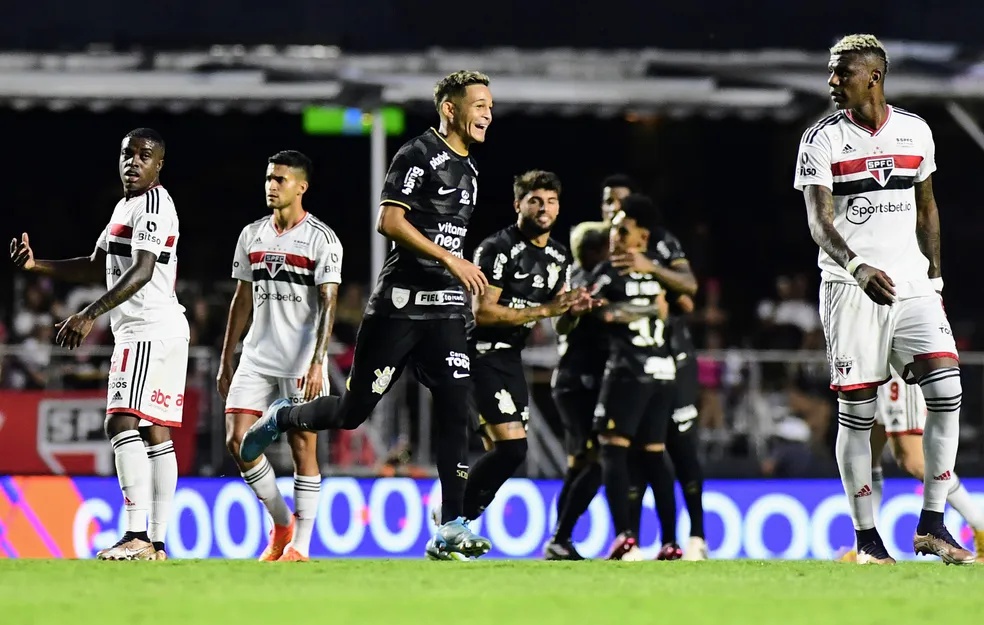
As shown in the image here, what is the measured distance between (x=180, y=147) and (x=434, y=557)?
56.1 ft

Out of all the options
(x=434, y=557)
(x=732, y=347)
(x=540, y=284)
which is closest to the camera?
(x=434, y=557)

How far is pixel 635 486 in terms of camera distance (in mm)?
11031

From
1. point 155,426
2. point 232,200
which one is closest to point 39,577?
point 155,426

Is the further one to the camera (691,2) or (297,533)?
(691,2)

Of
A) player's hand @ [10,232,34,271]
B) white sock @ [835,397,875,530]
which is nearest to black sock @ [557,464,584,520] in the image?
white sock @ [835,397,875,530]

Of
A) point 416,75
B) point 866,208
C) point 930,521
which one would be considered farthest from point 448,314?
point 416,75

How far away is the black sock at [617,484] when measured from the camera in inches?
399

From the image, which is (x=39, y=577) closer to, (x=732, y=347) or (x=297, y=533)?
(x=297, y=533)

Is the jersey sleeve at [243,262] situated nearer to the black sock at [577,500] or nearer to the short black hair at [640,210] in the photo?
the short black hair at [640,210]

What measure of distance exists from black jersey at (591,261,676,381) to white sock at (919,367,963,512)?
282cm

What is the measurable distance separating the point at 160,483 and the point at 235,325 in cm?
105

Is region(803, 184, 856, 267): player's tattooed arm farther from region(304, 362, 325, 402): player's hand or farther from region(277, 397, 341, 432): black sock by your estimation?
region(304, 362, 325, 402): player's hand

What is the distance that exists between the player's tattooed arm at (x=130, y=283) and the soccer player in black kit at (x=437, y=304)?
3.59ft

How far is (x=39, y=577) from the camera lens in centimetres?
691
